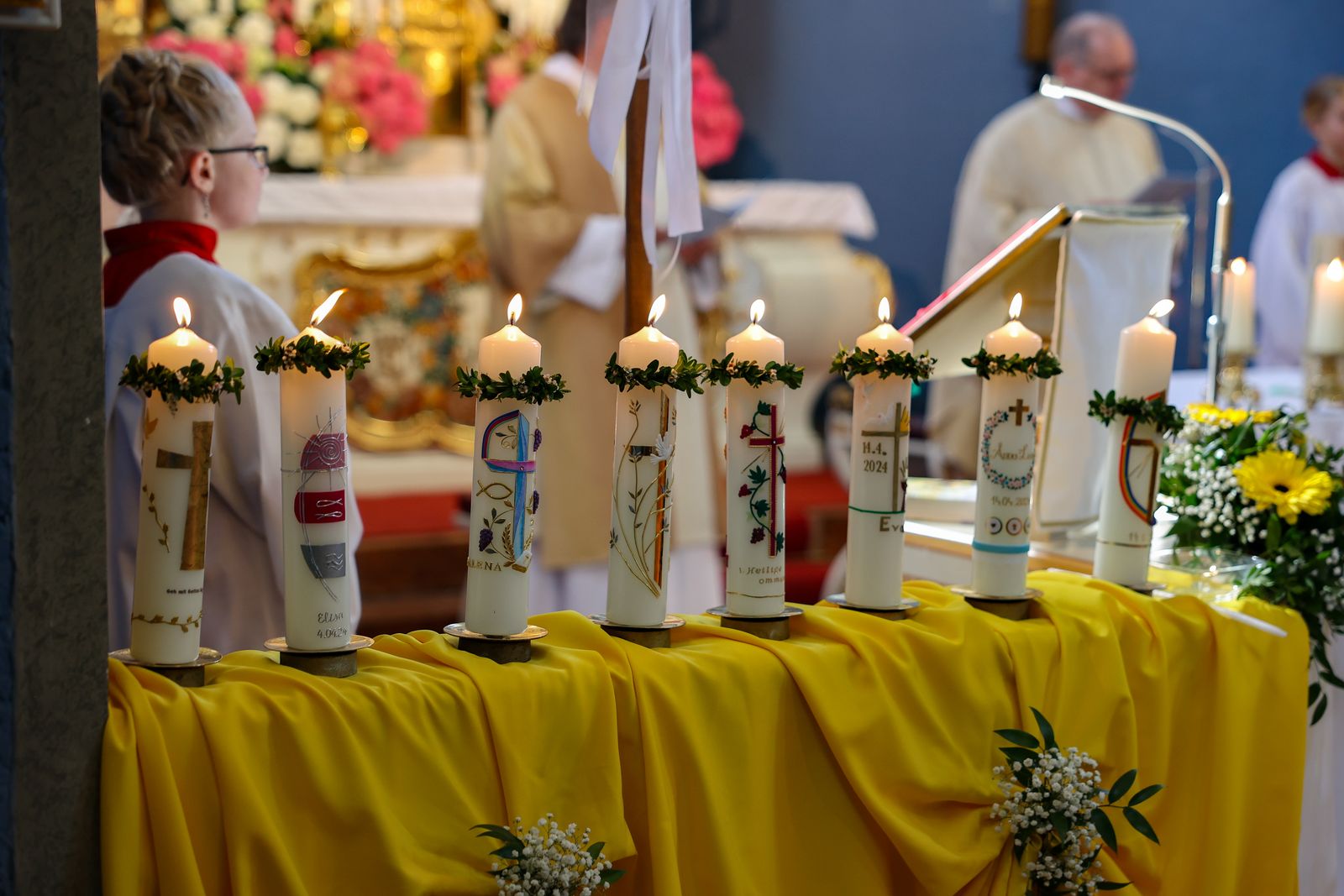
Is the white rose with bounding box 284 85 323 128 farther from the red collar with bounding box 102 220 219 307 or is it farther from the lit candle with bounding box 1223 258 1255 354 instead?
the red collar with bounding box 102 220 219 307

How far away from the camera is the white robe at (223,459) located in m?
2.06

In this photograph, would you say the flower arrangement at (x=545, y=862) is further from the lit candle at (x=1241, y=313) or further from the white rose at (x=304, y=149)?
the white rose at (x=304, y=149)

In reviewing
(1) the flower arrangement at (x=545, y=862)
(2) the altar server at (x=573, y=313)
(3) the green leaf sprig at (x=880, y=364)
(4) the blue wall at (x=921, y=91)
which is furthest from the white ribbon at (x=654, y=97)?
(4) the blue wall at (x=921, y=91)

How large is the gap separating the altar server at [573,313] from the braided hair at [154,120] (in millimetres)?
1779

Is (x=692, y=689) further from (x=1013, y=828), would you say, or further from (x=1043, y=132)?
(x=1043, y=132)

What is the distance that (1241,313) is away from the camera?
12.2 ft

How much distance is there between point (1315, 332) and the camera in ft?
11.9

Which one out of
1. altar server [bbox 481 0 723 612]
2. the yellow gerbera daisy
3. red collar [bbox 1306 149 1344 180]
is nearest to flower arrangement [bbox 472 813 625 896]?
the yellow gerbera daisy

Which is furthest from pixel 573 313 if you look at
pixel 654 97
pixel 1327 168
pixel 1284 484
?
pixel 1327 168

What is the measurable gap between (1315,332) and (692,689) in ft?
8.65

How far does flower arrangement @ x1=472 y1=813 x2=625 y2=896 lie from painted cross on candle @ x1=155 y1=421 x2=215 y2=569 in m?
0.37

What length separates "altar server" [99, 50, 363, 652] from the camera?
6.77 feet

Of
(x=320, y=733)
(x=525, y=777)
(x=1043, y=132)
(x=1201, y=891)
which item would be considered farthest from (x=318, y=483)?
(x=1043, y=132)

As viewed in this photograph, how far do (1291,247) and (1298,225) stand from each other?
96mm
